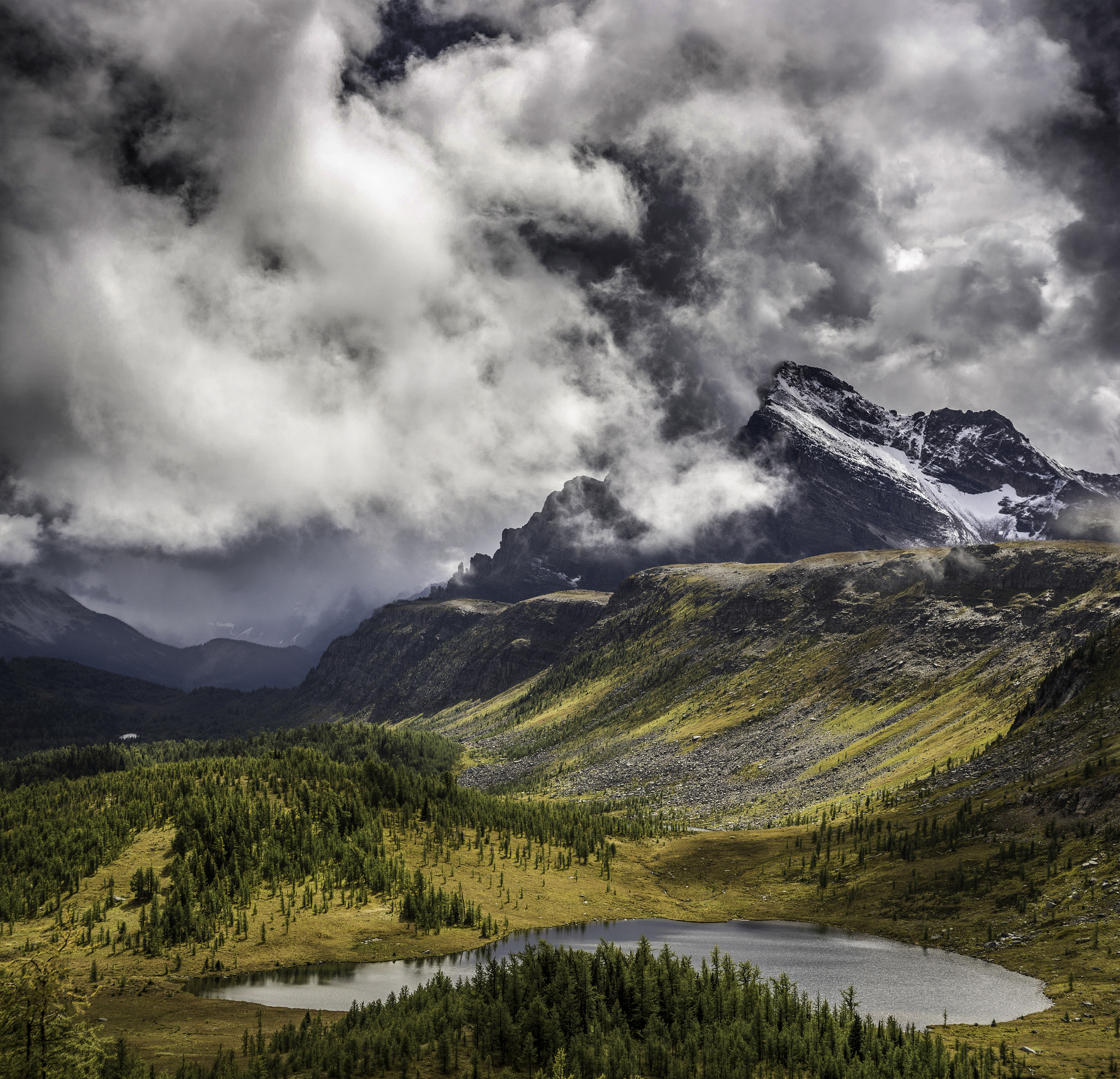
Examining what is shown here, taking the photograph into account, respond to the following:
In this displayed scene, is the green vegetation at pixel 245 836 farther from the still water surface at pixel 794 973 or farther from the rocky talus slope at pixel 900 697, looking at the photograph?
the rocky talus slope at pixel 900 697

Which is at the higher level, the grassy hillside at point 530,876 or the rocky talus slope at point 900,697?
the rocky talus slope at point 900,697

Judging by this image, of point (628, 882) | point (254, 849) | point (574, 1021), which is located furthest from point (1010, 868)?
point (254, 849)

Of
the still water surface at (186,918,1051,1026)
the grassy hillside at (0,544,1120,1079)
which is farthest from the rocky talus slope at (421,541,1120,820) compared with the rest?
the still water surface at (186,918,1051,1026)

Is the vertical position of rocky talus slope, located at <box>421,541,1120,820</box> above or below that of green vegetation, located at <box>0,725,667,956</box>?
above

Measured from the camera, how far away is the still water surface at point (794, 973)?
130 ft

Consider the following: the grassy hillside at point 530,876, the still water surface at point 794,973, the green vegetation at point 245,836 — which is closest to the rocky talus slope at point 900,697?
the grassy hillside at point 530,876

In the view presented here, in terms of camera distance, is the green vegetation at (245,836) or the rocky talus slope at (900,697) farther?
the rocky talus slope at (900,697)

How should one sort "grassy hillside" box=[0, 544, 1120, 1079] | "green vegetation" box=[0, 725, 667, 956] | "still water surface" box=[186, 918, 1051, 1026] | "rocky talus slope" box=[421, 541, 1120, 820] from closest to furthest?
1. "grassy hillside" box=[0, 544, 1120, 1079]
2. "still water surface" box=[186, 918, 1051, 1026]
3. "green vegetation" box=[0, 725, 667, 956]
4. "rocky talus slope" box=[421, 541, 1120, 820]

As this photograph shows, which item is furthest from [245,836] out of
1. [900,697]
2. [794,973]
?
[900,697]

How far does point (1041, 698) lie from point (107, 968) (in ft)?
381

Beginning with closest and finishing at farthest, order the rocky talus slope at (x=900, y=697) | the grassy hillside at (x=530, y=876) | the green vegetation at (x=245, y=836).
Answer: the grassy hillside at (x=530, y=876) → the green vegetation at (x=245, y=836) → the rocky talus slope at (x=900, y=697)

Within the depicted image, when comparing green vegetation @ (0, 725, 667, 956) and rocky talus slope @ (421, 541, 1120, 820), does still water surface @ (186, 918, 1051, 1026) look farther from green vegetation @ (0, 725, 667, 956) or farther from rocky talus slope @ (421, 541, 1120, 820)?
rocky talus slope @ (421, 541, 1120, 820)

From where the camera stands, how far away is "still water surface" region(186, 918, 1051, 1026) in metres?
39.7

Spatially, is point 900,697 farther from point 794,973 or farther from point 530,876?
point 794,973
